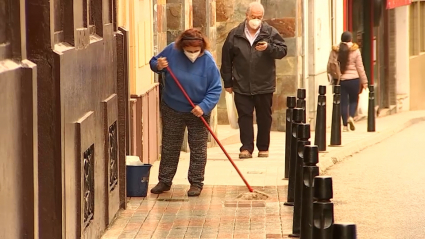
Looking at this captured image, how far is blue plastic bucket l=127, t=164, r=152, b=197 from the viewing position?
35.8 ft

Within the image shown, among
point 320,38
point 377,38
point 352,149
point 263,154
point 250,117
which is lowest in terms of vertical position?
point 352,149

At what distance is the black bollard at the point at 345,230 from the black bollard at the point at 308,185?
255 centimetres

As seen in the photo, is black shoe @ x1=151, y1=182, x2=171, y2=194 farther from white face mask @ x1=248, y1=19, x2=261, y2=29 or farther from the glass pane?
the glass pane

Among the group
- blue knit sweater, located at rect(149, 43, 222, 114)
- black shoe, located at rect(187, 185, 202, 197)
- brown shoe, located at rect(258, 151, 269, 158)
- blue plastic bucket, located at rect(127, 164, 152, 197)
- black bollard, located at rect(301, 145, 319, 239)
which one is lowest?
brown shoe, located at rect(258, 151, 269, 158)

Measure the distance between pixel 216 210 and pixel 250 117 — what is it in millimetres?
4576

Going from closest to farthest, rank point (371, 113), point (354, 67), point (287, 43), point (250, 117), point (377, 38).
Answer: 1. point (250, 117)
2. point (287, 43)
3. point (371, 113)
4. point (354, 67)
5. point (377, 38)

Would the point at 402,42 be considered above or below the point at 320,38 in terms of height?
below

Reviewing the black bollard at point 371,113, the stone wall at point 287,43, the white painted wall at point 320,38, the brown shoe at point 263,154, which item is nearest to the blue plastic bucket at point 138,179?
the brown shoe at point 263,154

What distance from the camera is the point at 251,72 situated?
14.9m

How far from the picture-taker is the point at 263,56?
48.8 feet

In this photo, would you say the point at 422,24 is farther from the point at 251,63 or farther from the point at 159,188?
the point at 159,188

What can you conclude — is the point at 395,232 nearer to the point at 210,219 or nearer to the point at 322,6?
the point at 210,219

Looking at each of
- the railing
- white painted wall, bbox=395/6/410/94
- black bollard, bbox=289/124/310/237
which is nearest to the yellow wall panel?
the railing

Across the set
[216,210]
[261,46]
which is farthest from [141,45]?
[216,210]
